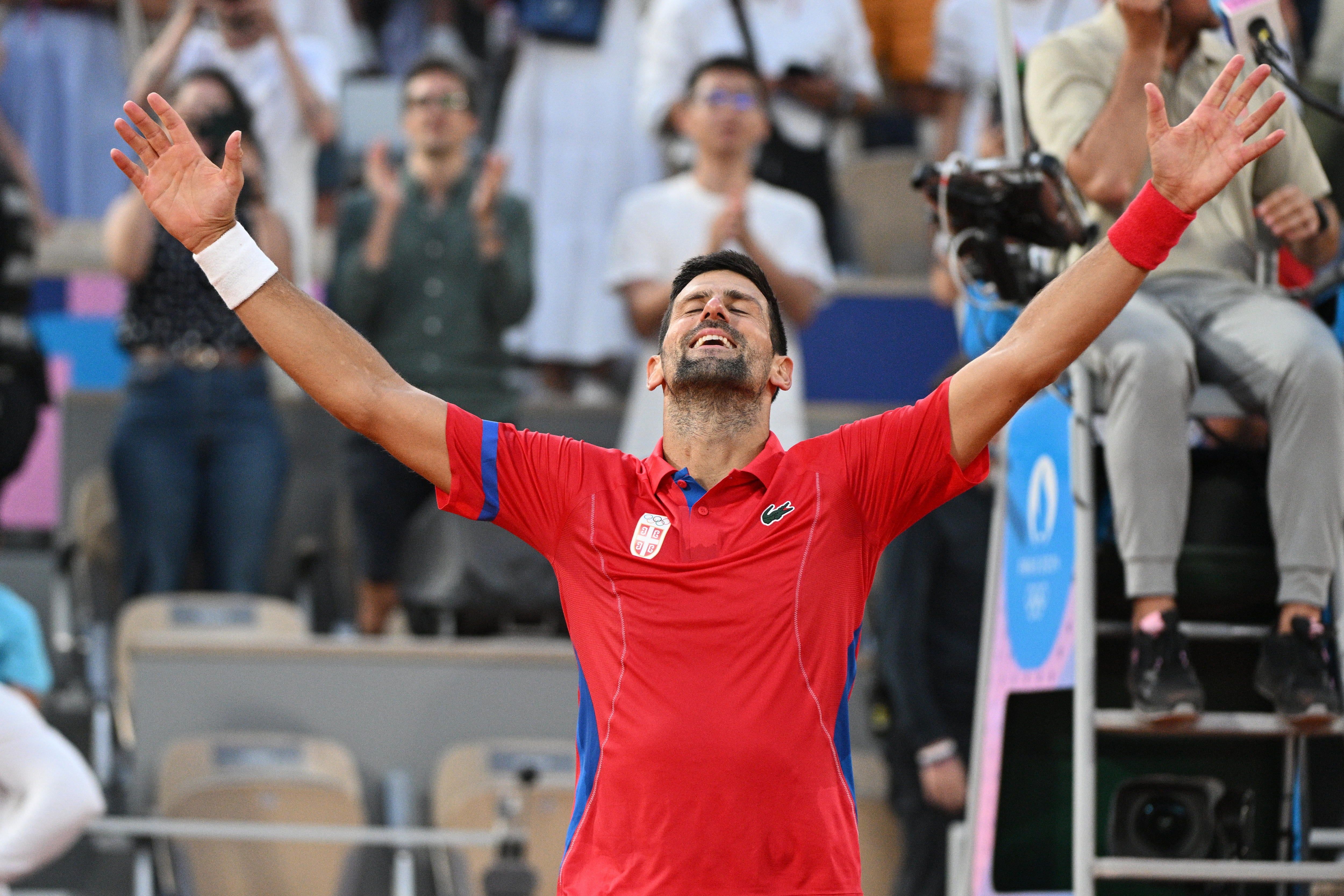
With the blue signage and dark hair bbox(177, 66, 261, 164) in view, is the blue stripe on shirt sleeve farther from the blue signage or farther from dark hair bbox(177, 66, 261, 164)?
dark hair bbox(177, 66, 261, 164)

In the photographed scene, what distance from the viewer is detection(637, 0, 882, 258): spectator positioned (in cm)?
776

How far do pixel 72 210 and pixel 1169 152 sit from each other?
6.64 metres

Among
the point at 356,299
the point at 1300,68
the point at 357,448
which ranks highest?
the point at 1300,68

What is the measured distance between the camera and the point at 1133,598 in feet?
12.8

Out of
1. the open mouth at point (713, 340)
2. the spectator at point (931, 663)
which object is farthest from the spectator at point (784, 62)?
the open mouth at point (713, 340)

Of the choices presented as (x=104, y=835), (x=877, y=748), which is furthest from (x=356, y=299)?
(x=877, y=748)

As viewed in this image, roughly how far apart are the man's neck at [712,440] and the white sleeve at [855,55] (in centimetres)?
505

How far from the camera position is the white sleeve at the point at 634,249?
22.7ft

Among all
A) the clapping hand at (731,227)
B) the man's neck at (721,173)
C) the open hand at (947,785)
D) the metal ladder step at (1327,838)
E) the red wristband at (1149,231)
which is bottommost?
the metal ladder step at (1327,838)

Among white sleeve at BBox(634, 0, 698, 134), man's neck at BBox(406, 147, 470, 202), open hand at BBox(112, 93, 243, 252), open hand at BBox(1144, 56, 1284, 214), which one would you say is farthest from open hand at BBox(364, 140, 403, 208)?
open hand at BBox(1144, 56, 1284, 214)

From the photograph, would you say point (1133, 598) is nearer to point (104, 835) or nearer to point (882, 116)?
point (104, 835)

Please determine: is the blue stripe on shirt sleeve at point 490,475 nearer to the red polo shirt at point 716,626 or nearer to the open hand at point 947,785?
the red polo shirt at point 716,626

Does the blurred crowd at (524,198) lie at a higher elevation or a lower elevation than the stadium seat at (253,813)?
higher

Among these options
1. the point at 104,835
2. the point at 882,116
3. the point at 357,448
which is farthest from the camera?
the point at 882,116
